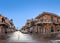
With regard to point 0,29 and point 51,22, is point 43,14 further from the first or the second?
point 0,29

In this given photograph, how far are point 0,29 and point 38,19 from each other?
1497 centimetres

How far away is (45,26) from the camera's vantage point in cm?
6022

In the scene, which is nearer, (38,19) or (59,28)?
(59,28)

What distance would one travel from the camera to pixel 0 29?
215ft

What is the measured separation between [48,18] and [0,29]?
18.6 meters

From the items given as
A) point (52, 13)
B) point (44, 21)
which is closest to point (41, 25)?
point (44, 21)

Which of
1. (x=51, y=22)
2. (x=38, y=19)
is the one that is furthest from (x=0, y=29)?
(x=51, y=22)

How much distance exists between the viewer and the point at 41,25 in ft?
204

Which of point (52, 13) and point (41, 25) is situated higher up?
point (52, 13)

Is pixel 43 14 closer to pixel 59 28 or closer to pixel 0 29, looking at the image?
pixel 59 28

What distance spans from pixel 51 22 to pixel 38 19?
748cm

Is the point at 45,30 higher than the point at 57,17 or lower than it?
lower

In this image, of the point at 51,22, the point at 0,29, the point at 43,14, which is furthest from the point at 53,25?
the point at 0,29

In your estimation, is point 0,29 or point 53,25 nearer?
point 53,25
